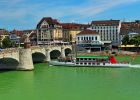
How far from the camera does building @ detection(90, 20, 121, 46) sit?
10825cm

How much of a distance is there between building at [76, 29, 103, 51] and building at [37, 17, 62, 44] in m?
7.72

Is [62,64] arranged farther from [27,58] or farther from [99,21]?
[99,21]

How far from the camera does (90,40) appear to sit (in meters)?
102

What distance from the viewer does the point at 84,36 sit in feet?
340

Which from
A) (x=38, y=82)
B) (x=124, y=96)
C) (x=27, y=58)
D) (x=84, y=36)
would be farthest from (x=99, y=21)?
(x=124, y=96)

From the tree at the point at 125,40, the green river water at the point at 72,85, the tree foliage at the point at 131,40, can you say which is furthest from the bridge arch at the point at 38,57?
the tree at the point at 125,40

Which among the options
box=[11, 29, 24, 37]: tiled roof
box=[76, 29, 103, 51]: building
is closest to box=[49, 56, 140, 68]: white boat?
box=[76, 29, 103, 51]: building

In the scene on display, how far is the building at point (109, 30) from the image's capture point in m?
108

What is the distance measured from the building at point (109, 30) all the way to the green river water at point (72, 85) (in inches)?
2313

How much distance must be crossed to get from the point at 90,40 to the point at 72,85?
65040 millimetres

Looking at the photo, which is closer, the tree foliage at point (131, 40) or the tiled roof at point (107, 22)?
the tree foliage at point (131, 40)

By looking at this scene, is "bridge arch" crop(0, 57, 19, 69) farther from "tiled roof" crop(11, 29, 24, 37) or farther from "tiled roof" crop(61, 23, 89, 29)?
"tiled roof" crop(11, 29, 24, 37)

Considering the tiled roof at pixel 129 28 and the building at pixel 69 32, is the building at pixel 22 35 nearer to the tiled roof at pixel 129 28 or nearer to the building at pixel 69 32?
the building at pixel 69 32

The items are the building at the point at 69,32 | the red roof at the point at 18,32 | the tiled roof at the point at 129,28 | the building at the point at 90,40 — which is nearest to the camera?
the building at the point at 90,40
